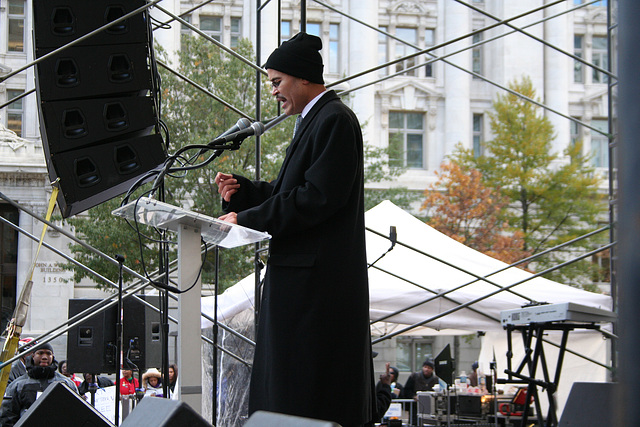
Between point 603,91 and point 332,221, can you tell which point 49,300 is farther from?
point 332,221

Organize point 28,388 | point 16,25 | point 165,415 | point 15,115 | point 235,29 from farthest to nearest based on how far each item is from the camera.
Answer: point 235,29 → point 16,25 → point 15,115 → point 28,388 → point 165,415

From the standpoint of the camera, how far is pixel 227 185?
114 inches

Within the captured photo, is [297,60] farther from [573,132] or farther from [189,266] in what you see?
[573,132]

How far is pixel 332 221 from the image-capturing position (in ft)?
8.90

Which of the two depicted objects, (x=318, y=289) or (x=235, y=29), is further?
(x=235, y=29)

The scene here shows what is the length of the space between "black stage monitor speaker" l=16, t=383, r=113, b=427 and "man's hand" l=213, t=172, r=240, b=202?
83 centimetres

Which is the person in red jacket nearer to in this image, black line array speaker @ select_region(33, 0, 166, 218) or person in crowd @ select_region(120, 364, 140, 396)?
person in crowd @ select_region(120, 364, 140, 396)

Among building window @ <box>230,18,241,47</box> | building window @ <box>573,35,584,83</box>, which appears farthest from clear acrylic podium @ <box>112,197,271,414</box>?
building window @ <box>573,35,584,83</box>

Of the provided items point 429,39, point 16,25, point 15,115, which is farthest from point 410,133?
point 16,25

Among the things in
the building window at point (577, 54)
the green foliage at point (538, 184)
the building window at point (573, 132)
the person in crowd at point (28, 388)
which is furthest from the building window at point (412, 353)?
the person in crowd at point (28, 388)

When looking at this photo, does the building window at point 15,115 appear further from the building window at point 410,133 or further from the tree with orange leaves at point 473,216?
the tree with orange leaves at point 473,216

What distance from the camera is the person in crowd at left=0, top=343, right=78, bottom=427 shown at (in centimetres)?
771

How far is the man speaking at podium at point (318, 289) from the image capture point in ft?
8.60

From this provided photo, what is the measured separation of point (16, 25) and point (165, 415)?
29.5 metres
